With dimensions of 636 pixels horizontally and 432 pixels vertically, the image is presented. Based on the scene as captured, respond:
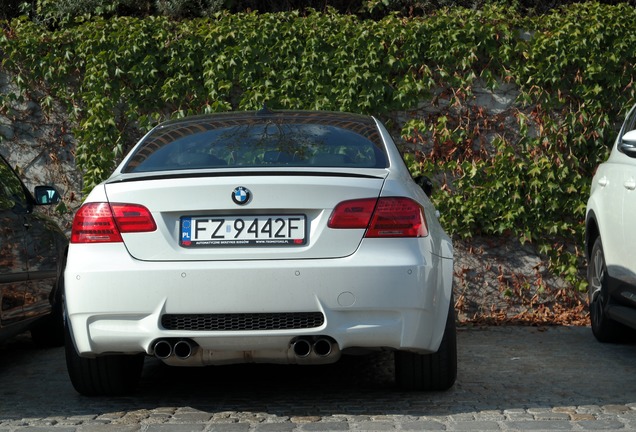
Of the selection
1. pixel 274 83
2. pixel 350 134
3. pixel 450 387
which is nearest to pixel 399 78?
pixel 274 83

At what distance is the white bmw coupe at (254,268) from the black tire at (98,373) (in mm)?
362

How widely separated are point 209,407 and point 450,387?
1.33 meters

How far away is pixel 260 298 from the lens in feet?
17.1

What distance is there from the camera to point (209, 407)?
226 inches

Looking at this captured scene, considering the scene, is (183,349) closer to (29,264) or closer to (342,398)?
(342,398)

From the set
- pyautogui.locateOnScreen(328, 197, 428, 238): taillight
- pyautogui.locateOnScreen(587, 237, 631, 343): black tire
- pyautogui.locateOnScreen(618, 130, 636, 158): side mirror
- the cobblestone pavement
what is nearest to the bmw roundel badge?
pyautogui.locateOnScreen(328, 197, 428, 238): taillight

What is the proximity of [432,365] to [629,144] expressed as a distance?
6.48 ft

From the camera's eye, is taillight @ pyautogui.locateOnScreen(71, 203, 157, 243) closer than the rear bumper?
No

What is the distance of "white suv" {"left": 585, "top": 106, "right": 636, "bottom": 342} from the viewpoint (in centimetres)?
695

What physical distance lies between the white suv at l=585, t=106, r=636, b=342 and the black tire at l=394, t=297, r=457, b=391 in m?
1.59

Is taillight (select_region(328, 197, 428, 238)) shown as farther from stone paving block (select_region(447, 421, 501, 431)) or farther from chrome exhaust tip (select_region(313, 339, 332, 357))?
stone paving block (select_region(447, 421, 501, 431))

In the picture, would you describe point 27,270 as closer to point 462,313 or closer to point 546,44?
point 462,313

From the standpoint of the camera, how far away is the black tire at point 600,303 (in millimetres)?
7852

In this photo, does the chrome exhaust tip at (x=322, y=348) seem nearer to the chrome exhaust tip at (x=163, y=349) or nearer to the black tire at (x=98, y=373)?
the chrome exhaust tip at (x=163, y=349)
